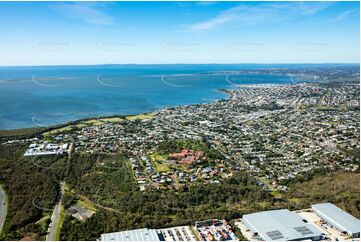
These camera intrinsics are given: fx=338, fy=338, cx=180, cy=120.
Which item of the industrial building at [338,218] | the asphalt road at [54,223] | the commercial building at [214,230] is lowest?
the asphalt road at [54,223]

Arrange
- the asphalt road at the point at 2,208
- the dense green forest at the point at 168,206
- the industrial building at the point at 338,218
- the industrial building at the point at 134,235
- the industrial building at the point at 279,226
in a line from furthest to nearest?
the asphalt road at the point at 2,208 → the dense green forest at the point at 168,206 → the industrial building at the point at 338,218 → the industrial building at the point at 279,226 → the industrial building at the point at 134,235

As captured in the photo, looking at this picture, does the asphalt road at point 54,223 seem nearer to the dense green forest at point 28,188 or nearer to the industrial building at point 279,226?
the dense green forest at point 28,188

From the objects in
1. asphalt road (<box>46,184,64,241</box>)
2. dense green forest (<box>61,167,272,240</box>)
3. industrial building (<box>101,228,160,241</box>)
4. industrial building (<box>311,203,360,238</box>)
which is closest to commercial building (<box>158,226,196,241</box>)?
dense green forest (<box>61,167,272,240</box>)

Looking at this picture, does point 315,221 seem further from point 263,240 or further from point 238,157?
point 238,157

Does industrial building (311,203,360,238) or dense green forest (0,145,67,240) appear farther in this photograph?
dense green forest (0,145,67,240)

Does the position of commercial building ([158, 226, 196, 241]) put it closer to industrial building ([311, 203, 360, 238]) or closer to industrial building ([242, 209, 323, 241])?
industrial building ([242, 209, 323, 241])

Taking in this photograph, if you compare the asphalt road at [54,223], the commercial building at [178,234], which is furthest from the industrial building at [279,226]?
the asphalt road at [54,223]

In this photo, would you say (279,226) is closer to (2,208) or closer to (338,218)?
(338,218)
